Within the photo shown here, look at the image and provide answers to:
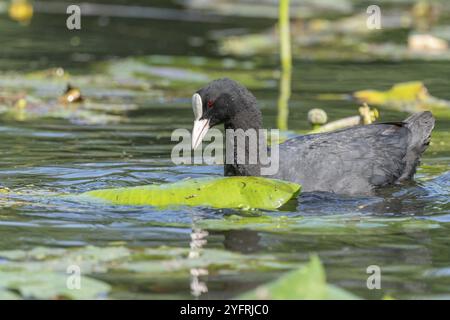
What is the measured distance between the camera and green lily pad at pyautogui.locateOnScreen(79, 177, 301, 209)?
6930 millimetres

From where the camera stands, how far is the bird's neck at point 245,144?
7863 millimetres

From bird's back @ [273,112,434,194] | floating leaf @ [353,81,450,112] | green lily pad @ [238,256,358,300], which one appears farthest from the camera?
floating leaf @ [353,81,450,112]

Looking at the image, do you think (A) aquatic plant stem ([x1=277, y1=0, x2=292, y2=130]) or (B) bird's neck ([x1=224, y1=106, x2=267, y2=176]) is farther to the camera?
(A) aquatic plant stem ([x1=277, y1=0, x2=292, y2=130])

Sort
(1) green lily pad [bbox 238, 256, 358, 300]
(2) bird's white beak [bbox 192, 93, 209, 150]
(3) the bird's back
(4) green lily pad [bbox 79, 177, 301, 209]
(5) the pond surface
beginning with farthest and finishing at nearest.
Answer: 1. (3) the bird's back
2. (2) bird's white beak [bbox 192, 93, 209, 150]
3. (4) green lily pad [bbox 79, 177, 301, 209]
4. (5) the pond surface
5. (1) green lily pad [bbox 238, 256, 358, 300]

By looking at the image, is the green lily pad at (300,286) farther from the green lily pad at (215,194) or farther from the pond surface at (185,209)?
the green lily pad at (215,194)

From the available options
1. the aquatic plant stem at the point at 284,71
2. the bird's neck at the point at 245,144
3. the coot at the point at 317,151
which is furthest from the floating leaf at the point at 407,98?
the bird's neck at the point at 245,144

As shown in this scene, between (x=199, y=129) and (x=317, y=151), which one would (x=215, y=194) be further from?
(x=317, y=151)

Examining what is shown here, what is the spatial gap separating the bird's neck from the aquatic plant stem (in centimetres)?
257

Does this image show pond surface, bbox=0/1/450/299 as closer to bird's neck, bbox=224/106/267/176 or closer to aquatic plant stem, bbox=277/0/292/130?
aquatic plant stem, bbox=277/0/292/130

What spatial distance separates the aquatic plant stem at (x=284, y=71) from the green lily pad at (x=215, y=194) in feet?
11.6

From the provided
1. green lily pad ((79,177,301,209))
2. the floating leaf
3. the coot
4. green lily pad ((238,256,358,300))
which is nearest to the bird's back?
the coot

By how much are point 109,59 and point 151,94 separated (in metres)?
2.48
